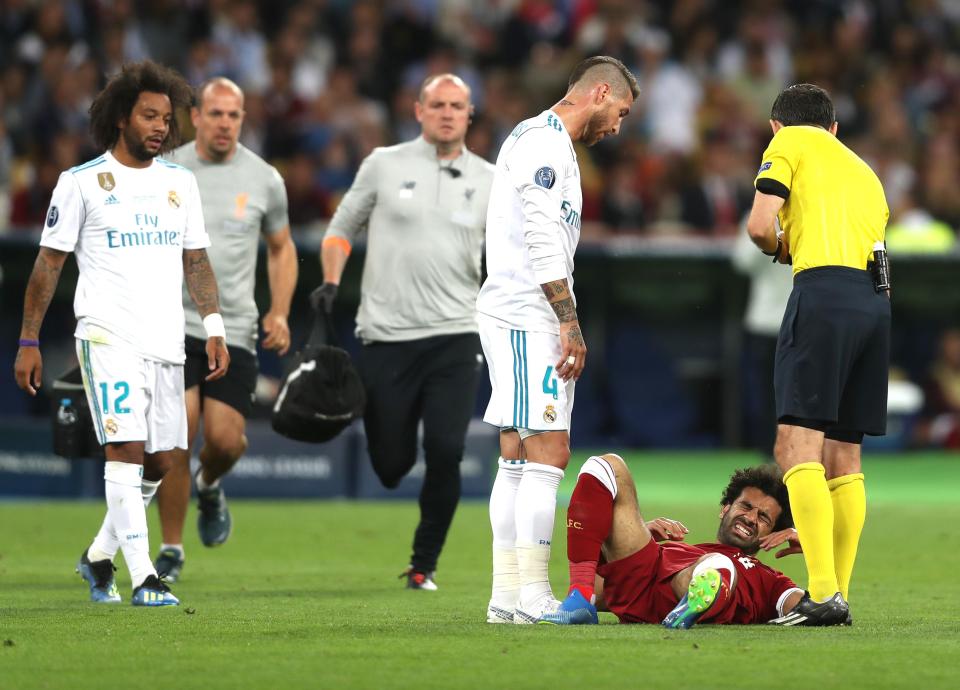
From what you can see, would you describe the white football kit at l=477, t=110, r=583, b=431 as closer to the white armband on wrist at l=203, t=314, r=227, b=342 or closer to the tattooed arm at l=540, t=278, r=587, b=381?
the tattooed arm at l=540, t=278, r=587, b=381

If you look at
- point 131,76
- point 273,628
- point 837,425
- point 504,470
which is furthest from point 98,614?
point 837,425

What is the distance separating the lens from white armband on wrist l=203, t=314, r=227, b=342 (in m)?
8.05

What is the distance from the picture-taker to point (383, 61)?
20.0 meters

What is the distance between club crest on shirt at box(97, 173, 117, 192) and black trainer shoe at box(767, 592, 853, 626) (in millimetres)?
3446

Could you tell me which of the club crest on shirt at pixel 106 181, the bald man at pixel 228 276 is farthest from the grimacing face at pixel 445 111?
the club crest on shirt at pixel 106 181

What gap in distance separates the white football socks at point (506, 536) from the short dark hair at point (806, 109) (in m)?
1.79

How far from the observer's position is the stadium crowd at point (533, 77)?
17.8 meters

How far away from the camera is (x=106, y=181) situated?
7.82m

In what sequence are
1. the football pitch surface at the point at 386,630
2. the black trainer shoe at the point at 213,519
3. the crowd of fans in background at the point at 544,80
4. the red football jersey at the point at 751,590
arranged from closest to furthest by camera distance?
the football pitch surface at the point at 386,630, the red football jersey at the point at 751,590, the black trainer shoe at the point at 213,519, the crowd of fans in background at the point at 544,80

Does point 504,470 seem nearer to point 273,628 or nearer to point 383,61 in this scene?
point 273,628

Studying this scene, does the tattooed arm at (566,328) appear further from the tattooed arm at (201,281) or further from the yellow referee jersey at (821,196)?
the tattooed arm at (201,281)

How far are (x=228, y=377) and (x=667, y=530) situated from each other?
10.5ft

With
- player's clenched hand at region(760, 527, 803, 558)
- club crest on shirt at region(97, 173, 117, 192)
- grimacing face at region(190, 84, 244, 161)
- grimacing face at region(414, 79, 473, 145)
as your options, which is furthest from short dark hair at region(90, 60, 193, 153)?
player's clenched hand at region(760, 527, 803, 558)

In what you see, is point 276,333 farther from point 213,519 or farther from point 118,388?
point 118,388
